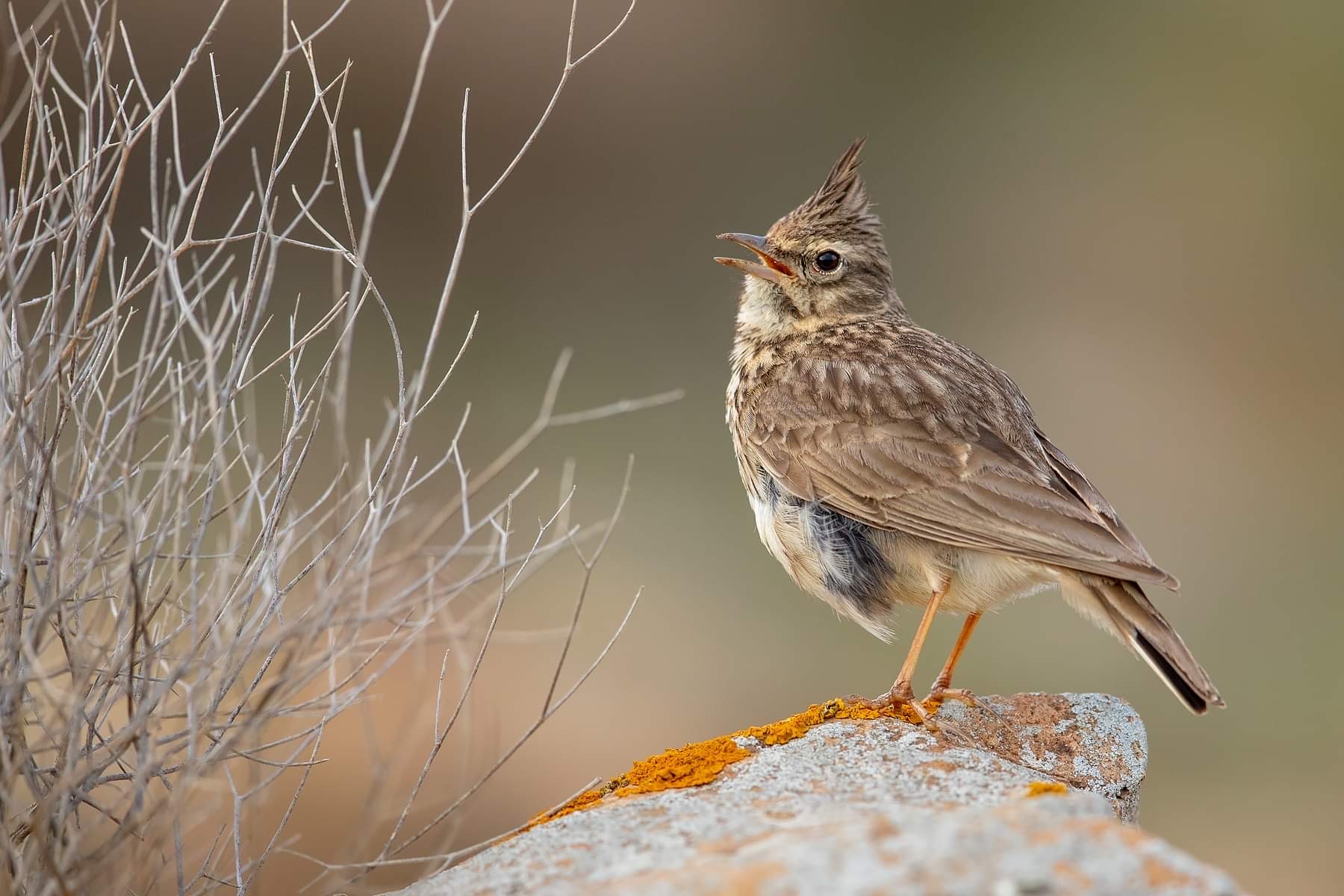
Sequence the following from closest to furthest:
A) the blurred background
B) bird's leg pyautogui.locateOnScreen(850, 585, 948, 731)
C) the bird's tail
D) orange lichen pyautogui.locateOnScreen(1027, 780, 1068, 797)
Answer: orange lichen pyautogui.locateOnScreen(1027, 780, 1068, 797), the bird's tail, bird's leg pyautogui.locateOnScreen(850, 585, 948, 731), the blurred background

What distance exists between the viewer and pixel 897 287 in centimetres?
1377

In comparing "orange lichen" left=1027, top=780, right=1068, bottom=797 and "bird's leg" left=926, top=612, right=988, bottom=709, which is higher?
"bird's leg" left=926, top=612, right=988, bottom=709

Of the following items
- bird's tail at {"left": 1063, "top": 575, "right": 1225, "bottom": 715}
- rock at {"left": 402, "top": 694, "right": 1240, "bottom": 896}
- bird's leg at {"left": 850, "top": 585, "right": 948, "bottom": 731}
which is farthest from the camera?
bird's leg at {"left": 850, "top": 585, "right": 948, "bottom": 731}

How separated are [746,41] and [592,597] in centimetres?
652

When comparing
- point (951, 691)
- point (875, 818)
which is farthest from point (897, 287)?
point (875, 818)

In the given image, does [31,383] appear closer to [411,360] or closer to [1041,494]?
[1041,494]

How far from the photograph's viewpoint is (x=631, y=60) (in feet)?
45.9

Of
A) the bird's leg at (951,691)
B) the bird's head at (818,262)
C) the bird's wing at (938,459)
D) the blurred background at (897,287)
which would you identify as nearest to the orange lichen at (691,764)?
the bird's leg at (951,691)

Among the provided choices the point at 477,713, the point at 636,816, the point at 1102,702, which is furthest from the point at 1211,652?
the point at 636,816

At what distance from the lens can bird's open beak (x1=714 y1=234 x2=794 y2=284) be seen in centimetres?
576

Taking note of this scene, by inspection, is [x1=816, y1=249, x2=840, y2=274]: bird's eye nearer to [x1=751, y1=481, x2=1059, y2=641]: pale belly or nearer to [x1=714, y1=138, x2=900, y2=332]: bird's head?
[x1=714, y1=138, x2=900, y2=332]: bird's head

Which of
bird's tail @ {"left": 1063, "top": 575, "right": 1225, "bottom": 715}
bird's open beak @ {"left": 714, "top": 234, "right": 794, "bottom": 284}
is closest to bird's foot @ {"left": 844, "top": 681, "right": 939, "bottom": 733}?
bird's tail @ {"left": 1063, "top": 575, "right": 1225, "bottom": 715}

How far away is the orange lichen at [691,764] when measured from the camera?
3857 mm

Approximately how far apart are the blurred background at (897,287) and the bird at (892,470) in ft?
11.3
